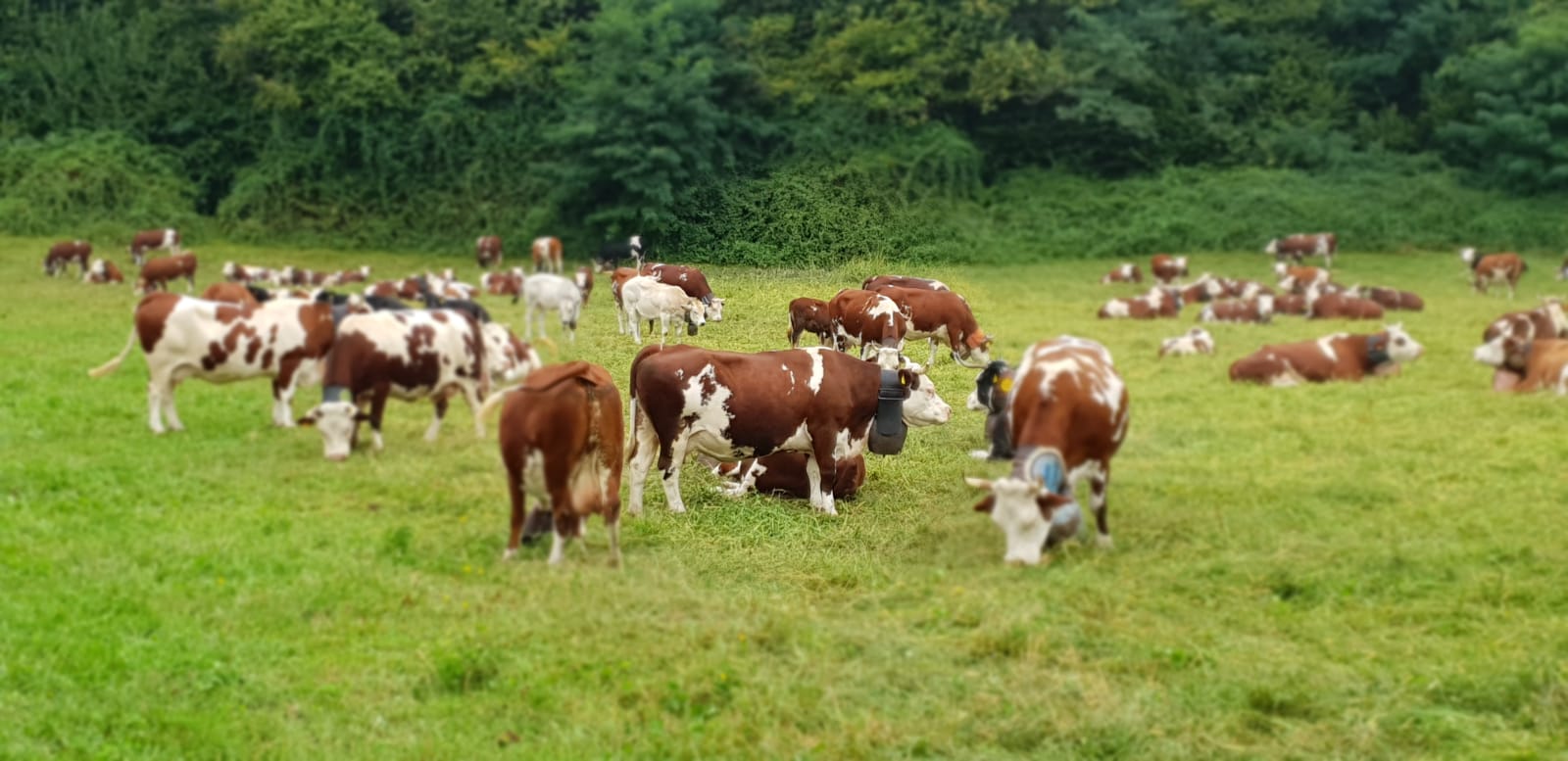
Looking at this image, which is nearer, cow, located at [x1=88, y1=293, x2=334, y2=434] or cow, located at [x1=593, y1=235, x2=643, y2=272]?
cow, located at [x1=593, y1=235, x2=643, y2=272]

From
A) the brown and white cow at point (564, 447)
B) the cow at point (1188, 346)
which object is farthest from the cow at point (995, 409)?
the cow at point (1188, 346)

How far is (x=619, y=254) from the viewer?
26.1 feet

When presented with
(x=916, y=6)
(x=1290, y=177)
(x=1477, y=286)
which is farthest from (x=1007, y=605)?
(x=1290, y=177)

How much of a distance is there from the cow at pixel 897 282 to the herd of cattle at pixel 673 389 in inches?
0.6

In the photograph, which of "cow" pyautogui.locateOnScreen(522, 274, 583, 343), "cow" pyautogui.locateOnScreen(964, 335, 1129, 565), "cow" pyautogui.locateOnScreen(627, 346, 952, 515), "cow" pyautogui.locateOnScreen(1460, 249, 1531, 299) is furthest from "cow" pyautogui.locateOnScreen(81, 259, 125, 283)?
"cow" pyautogui.locateOnScreen(1460, 249, 1531, 299)

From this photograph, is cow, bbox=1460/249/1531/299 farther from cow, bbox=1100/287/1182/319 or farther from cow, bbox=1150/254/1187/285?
cow, bbox=1100/287/1182/319

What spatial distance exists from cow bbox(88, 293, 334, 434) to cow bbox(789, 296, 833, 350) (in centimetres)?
422

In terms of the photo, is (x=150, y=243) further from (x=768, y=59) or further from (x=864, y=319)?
(x=864, y=319)

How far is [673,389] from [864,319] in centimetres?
171

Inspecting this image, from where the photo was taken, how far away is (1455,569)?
7.16 meters

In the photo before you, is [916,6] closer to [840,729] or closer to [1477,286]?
[1477,286]

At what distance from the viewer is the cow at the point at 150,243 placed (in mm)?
28062

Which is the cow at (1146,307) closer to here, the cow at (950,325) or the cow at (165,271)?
the cow at (950,325)

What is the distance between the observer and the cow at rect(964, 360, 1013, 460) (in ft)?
27.8
